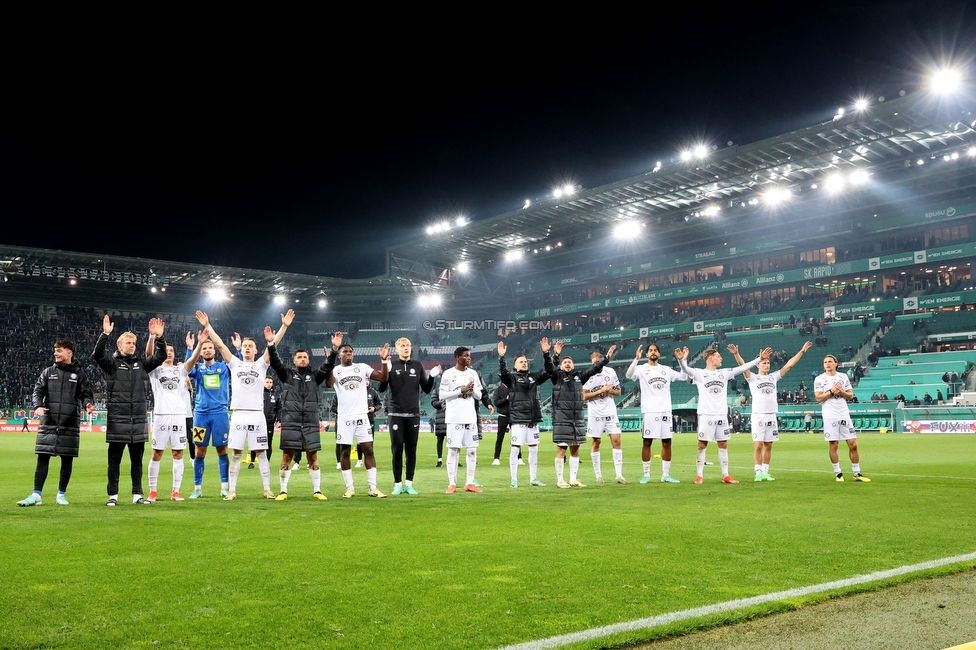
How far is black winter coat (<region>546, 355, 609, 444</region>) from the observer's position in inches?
527

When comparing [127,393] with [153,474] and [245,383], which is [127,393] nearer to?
[153,474]

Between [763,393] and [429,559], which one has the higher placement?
[763,393]

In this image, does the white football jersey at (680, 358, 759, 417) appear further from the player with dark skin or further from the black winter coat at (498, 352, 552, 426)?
the player with dark skin

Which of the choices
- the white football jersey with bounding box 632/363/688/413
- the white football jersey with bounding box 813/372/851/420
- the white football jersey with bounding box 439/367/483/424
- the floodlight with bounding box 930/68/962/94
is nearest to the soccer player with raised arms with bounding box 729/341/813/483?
the white football jersey with bounding box 813/372/851/420

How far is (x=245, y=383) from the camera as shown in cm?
1179

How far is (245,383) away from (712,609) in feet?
28.5

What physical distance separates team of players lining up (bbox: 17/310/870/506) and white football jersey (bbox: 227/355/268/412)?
0.02 meters

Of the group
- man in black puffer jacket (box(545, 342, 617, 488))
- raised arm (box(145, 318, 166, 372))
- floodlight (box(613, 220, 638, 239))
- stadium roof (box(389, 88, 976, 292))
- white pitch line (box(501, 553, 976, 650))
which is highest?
stadium roof (box(389, 88, 976, 292))

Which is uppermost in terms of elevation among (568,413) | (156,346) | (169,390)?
(156,346)

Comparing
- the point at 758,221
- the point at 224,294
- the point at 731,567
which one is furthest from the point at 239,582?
the point at 224,294

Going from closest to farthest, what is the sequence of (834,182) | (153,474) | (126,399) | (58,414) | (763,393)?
(58,414)
(126,399)
(153,474)
(763,393)
(834,182)

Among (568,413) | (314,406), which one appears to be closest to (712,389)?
(568,413)

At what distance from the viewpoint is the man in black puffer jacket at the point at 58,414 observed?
406 inches

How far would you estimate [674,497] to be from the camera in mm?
11219
